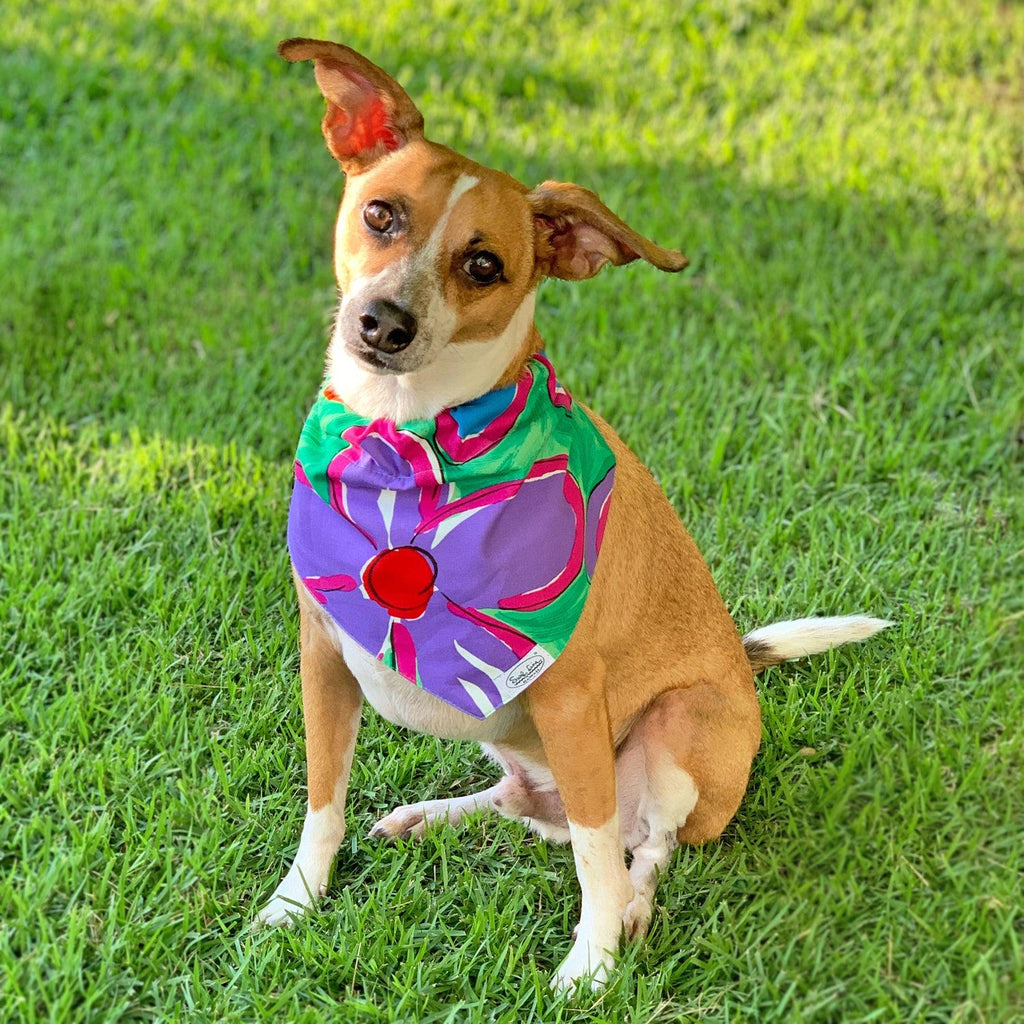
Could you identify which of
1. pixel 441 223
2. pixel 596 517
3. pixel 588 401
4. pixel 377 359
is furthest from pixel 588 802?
pixel 588 401

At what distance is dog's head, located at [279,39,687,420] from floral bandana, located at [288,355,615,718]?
0.09 m

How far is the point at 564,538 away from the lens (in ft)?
8.95

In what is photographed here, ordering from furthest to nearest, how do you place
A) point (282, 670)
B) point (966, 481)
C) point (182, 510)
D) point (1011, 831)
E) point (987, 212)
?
point (987, 212) < point (966, 481) < point (182, 510) < point (282, 670) < point (1011, 831)

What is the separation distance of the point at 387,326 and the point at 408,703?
0.91m

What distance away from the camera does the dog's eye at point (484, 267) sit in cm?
263

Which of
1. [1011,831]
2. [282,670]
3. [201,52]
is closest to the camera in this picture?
[1011,831]

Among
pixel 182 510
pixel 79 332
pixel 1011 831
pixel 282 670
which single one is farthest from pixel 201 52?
pixel 1011 831

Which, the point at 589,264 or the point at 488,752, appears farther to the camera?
the point at 488,752

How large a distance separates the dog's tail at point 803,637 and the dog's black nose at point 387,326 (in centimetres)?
141

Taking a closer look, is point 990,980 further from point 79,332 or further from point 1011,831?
point 79,332

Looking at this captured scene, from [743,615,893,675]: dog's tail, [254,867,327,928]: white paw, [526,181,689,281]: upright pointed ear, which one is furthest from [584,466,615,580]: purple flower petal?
[254,867,327,928]: white paw

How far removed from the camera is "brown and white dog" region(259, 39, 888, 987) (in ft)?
8.61

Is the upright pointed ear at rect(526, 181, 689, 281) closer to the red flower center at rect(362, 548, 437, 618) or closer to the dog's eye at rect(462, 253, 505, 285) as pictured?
the dog's eye at rect(462, 253, 505, 285)

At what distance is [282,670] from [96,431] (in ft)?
4.70
